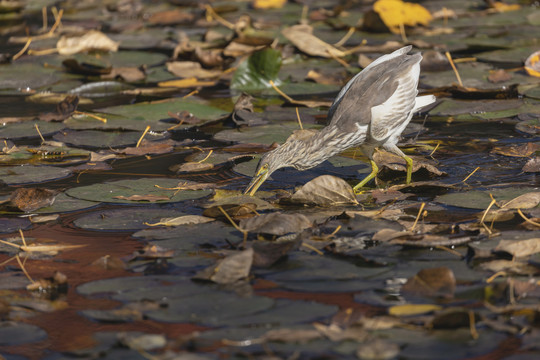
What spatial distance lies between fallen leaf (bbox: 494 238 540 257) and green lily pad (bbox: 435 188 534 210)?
0.67 m

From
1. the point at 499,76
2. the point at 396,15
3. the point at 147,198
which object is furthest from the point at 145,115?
the point at 396,15

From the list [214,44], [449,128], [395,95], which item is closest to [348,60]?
[214,44]

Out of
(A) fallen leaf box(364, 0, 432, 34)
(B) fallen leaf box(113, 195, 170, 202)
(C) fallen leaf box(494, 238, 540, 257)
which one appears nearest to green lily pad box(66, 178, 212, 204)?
(B) fallen leaf box(113, 195, 170, 202)

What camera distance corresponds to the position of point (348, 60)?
8.06 meters

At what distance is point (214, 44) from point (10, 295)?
5997mm

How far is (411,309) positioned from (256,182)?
5.80 feet

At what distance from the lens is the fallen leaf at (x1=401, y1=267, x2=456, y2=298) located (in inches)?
119

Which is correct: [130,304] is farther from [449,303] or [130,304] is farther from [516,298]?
[516,298]

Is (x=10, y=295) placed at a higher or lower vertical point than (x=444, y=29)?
higher

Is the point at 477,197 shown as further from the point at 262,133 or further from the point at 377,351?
the point at 262,133

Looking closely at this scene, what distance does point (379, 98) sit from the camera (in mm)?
4820

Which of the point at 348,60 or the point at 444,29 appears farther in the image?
the point at 444,29

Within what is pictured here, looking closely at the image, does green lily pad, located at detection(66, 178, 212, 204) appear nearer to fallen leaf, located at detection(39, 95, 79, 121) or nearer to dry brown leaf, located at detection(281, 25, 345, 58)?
fallen leaf, located at detection(39, 95, 79, 121)

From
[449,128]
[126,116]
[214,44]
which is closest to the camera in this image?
[449,128]
